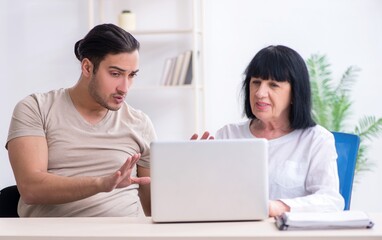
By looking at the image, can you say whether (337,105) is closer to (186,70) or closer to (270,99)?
(186,70)

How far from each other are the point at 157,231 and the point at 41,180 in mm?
680

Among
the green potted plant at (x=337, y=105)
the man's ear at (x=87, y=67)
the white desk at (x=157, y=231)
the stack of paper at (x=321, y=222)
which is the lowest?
the green potted plant at (x=337, y=105)

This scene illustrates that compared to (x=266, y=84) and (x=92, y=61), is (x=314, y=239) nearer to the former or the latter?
(x=266, y=84)

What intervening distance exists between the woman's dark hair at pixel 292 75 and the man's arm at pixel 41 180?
2.10 ft

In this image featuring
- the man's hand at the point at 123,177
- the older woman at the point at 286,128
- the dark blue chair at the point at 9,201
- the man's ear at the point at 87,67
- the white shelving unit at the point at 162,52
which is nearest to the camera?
the man's hand at the point at 123,177

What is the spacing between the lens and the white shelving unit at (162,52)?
5.17 metres

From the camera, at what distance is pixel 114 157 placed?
9.35 feet

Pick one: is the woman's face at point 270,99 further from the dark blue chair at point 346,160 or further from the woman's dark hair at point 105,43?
the woman's dark hair at point 105,43

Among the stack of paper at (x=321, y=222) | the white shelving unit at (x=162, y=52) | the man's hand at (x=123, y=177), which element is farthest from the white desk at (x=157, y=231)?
the white shelving unit at (x=162, y=52)

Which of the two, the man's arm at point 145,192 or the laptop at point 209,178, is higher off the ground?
the laptop at point 209,178

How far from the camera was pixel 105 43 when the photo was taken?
286 centimetres

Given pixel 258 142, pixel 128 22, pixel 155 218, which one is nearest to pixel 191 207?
pixel 155 218

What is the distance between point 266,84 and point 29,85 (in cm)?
281

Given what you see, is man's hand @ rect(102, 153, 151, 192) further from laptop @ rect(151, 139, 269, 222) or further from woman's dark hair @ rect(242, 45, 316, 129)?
woman's dark hair @ rect(242, 45, 316, 129)
